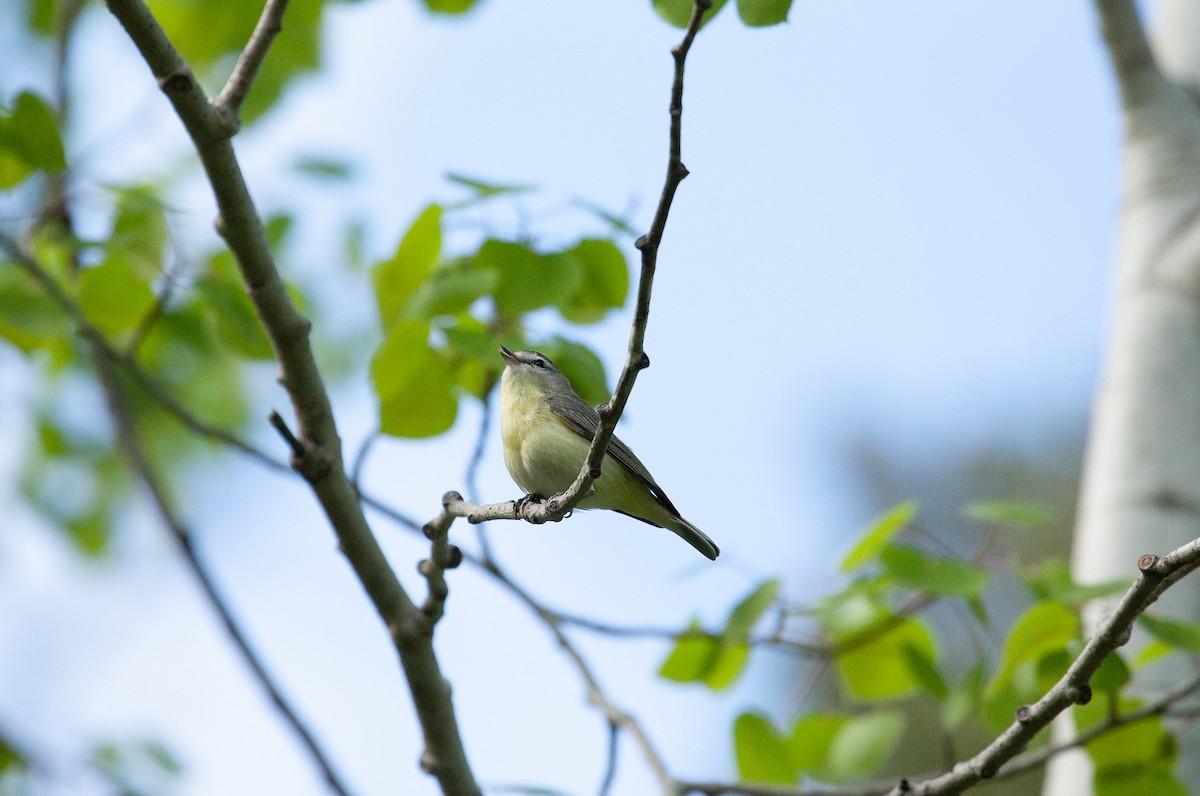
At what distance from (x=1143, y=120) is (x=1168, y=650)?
6.91ft

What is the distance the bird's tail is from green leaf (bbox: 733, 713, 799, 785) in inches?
23.1

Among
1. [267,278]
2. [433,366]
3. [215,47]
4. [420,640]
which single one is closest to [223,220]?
[267,278]

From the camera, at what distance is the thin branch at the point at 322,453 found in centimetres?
263

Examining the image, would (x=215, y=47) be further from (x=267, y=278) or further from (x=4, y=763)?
(x=4, y=763)

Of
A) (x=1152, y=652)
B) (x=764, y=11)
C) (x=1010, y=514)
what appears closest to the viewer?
(x=764, y=11)

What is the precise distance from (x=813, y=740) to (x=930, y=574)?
33.5 inches

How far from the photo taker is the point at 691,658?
3.81 meters

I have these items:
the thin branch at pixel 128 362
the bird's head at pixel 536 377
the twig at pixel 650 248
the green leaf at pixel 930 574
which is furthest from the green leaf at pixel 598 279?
the twig at pixel 650 248

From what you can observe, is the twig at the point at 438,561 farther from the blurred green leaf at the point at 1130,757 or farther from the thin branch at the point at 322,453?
the blurred green leaf at the point at 1130,757

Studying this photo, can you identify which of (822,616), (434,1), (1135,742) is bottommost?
(1135,742)

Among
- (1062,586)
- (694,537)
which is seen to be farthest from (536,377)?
(1062,586)

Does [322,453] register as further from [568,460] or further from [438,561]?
[568,460]

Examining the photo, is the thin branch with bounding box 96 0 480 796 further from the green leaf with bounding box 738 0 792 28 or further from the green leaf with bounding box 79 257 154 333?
the green leaf with bounding box 738 0 792 28

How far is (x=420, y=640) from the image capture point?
279 cm
